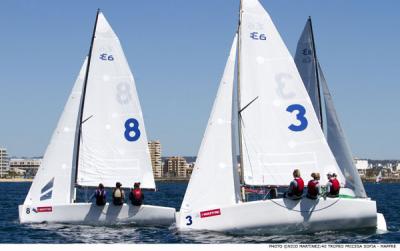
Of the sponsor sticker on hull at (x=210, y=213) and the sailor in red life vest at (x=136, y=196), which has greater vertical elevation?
the sailor in red life vest at (x=136, y=196)

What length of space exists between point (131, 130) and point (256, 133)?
7213 millimetres

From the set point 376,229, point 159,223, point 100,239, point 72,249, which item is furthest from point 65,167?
point 72,249

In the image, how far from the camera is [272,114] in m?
23.4

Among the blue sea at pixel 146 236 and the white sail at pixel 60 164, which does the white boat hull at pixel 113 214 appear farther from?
the white sail at pixel 60 164

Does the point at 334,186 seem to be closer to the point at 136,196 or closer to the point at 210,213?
the point at 210,213

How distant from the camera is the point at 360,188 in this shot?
89.8 ft

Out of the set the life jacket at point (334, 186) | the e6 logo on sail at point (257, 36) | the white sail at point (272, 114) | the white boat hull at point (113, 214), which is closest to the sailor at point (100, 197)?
the white boat hull at point (113, 214)

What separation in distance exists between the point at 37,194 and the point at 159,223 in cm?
507

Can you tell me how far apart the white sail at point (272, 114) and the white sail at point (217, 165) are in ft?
1.56

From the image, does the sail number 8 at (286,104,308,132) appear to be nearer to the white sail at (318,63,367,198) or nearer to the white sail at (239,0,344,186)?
the white sail at (239,0,344,186)

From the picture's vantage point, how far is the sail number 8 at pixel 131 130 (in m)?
28.9

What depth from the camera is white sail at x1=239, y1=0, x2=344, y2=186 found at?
76.0ft

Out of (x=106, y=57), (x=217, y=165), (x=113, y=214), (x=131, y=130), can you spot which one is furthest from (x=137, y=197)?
(x=106, y=57)

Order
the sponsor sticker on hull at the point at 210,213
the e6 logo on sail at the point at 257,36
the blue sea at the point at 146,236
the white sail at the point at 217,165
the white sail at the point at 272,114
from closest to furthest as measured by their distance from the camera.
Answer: the blue sea at the point at 146,236
the sponsor sticker on hull at the point at 210,213
the white sail at the point at 217,165
the white sail at the point at 272,114
the e6 logo on sail at the point at 257,36
